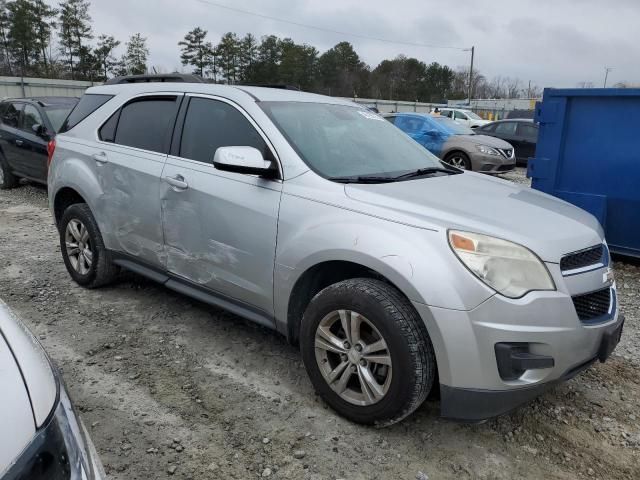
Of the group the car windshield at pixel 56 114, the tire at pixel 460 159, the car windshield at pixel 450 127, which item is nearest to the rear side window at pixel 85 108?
the car windshield at pixel 56 114

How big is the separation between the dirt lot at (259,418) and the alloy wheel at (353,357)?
0.72 feet

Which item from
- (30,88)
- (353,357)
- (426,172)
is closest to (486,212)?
(426,172)

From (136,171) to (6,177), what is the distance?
722cm

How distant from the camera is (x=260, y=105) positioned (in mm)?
3314

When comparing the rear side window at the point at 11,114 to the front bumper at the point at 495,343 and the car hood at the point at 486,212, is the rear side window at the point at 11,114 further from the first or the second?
the front bumper at the point at 495,343

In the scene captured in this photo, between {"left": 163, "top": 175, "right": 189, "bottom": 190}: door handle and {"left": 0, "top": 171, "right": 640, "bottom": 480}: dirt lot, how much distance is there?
1.08 meters

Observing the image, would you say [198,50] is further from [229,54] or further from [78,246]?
[78,246]

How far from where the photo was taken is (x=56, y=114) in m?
8.71

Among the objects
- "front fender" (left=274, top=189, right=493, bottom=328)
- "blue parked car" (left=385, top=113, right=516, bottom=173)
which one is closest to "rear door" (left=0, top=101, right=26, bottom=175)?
"front fender" (left=274, top=189, right=493, bottom=328)

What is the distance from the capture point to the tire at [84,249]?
4301 millimetres

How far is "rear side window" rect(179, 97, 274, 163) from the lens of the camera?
3.28 m

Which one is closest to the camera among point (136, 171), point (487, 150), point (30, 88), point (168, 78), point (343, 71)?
point (136, 171)

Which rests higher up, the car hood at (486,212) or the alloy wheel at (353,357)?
the car hood at (486,212)

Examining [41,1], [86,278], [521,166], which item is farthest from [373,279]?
[41,1]
